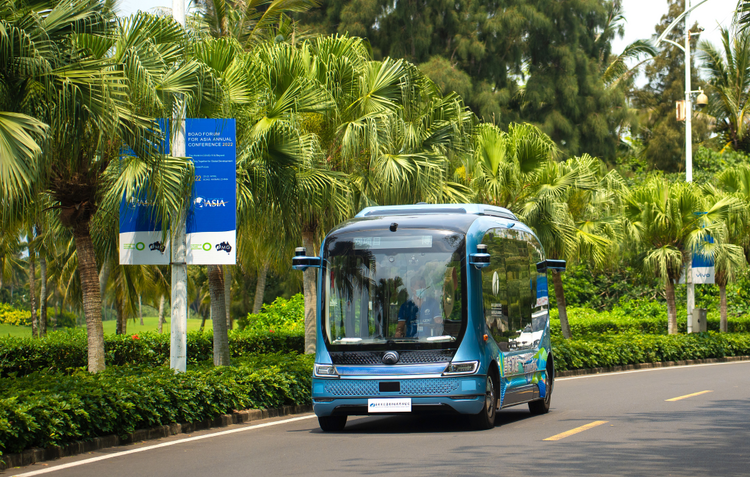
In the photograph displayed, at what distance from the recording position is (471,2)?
44188mm

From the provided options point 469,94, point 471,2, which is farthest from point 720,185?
point 471,2

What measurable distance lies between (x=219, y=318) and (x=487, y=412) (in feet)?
21.7

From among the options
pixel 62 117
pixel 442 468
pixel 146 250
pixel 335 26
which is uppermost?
pixel 335 26

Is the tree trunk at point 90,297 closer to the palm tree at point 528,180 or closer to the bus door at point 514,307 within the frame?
the bus door at point 514,307

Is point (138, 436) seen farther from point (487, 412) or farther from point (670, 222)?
point (670, 222)

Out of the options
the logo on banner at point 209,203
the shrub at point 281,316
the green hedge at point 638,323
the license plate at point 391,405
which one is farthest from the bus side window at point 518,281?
the green hedge at point 638,323

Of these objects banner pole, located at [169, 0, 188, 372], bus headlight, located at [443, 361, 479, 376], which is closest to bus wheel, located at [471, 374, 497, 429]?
bus headlight, located at [443, 361, 479, 376]

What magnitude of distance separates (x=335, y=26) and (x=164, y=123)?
108ft

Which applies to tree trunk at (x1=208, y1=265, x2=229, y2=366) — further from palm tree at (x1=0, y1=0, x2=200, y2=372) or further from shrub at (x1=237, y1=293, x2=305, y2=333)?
shrub at (x1=237, y1=293, x2=305, y2=333)

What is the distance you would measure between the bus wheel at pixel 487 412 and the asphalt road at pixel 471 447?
0.56ft

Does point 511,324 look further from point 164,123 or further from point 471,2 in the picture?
point 471,2

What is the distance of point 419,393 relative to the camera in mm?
11367

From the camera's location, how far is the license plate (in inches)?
446

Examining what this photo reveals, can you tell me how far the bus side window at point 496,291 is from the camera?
1211 cm
